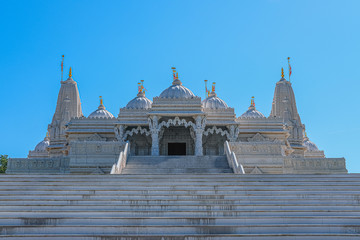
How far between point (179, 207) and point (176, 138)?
2312cm

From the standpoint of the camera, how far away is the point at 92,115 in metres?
44.4

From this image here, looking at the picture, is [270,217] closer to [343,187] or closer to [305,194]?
[305,194]

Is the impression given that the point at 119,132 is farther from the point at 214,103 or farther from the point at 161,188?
the point at 161,188

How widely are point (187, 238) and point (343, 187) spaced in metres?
7.18

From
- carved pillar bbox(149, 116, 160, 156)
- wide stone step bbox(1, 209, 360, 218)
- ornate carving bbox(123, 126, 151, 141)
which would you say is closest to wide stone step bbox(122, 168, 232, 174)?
carved pillar bbox(149, 116, 160, 156)

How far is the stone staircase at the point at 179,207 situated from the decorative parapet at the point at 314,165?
38.1ft

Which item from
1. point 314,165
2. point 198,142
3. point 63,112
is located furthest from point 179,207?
point 63,112

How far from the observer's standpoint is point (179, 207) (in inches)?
587

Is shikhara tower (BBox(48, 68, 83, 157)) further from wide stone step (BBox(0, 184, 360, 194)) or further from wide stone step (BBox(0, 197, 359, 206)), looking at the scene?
wide stone step (BBox(0, 197, 359, 206))

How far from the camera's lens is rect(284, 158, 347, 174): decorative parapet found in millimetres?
30141

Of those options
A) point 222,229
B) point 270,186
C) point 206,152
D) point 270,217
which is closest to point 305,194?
point 270,186

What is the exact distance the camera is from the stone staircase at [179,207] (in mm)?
13156

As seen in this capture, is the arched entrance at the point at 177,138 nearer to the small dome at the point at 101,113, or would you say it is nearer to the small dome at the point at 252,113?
the small dome at the point at 101,113

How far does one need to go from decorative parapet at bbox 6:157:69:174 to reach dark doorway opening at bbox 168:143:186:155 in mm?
10243
